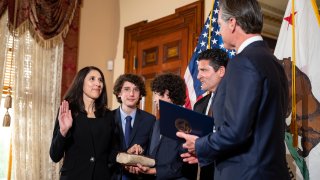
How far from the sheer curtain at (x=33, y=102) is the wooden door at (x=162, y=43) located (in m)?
1.01

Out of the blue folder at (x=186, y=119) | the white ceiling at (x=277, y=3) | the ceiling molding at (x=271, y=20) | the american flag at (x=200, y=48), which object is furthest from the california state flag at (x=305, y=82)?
the ceiling molding at (x=271, y=20)

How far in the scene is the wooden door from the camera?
459 cm

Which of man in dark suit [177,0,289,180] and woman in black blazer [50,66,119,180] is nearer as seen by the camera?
man in dark suit [177,0,289,180]

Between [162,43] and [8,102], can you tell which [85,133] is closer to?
[8,102]

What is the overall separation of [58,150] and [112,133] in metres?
0.40

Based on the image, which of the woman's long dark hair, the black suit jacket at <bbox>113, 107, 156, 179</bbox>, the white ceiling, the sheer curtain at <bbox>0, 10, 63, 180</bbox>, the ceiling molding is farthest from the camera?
the ceiling molding

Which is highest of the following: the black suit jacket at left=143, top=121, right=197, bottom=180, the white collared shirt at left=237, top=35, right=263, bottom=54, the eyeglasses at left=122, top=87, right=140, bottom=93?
the white collared shirt at left=237, top=35, right=263, bottom=54

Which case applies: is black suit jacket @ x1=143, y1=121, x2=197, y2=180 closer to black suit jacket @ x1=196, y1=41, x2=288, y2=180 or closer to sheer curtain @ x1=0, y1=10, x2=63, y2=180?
black suit jacket @ x1=196, y1=41, x2=288, y2=180

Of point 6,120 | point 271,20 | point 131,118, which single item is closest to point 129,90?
point 131,118

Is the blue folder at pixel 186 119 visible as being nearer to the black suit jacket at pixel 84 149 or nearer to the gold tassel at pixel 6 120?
the black suit jacket at pixel 84 149

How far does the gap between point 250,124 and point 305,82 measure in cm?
166

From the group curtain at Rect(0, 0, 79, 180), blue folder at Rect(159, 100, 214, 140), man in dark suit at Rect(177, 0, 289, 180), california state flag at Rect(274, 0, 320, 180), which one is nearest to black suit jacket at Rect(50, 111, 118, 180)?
blue folder at Rect(159, 100, 214, 140)

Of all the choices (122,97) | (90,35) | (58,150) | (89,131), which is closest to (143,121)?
(122,97)

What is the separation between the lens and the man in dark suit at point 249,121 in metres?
1.43
